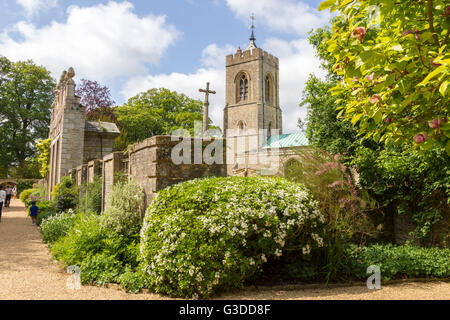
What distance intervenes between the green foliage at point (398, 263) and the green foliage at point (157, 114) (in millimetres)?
30617

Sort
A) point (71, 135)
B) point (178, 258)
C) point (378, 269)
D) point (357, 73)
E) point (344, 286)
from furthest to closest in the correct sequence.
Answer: point (71, 135) < point (378, 269) < point (344, 286) < point (178, 258) < point (357, 73)

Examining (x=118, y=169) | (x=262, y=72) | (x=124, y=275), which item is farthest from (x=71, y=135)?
(x=262, y=72)

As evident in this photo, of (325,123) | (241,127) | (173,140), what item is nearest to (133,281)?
(173,140)

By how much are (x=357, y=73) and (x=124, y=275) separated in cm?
412

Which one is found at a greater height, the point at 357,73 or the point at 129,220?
the point at 357,73

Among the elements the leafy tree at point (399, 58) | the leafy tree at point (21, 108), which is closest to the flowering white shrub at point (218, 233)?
the leafy tree at point (399, 58)

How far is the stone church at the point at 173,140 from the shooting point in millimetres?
6461

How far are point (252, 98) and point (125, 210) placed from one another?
39.5 metres

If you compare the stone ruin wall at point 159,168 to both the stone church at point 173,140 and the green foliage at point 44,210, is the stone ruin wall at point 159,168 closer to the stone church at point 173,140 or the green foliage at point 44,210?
the stone church at point 173,140

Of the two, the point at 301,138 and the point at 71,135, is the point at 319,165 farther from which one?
the point at 301,138

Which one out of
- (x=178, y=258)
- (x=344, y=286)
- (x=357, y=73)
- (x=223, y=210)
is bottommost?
(x=344, y=286)

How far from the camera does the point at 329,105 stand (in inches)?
436

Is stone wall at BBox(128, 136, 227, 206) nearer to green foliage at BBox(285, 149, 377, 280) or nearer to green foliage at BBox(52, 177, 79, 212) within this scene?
green foliage at BBox(285, 149, 377, 280)

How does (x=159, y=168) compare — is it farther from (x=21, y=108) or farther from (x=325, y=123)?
(x=21, y=108)
